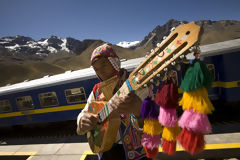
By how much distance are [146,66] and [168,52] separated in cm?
24

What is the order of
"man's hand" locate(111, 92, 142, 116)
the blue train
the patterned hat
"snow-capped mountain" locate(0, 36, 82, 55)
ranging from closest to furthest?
1. "man's hand" locate(111, 92, 142, 116)
2. the patterned hat
3. the blue train
4. "snow-capped mountain" locate(0, 36, 82, 55)

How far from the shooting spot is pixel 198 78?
749 mm

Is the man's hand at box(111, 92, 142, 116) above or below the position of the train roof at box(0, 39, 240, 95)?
above

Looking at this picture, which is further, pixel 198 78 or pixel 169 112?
pixel 169 112

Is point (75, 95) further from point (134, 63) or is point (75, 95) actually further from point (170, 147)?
point (170, 147)

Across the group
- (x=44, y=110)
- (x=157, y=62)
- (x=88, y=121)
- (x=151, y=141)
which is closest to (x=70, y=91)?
(x=44, y=110)

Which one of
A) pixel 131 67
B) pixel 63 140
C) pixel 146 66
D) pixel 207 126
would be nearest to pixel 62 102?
pixel 63 140

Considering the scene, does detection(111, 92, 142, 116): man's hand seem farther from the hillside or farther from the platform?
the platform

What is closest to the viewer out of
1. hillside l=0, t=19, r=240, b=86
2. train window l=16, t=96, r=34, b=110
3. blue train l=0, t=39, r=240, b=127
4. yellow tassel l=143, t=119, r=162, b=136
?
yellow tassel l=143, t=119, r=162, b=136

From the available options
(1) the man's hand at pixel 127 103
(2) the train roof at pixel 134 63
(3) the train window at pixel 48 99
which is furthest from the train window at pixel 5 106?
(1) the man's hand at pixel 127 103

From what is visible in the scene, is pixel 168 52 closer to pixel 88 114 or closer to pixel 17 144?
pixel 88 114

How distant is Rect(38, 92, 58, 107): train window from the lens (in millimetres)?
6203

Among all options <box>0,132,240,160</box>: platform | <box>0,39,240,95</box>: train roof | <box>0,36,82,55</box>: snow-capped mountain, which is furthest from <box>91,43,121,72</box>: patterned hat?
<box>0,36,82,55</box>: snow-capped mountain

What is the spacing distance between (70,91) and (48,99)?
146 cm
